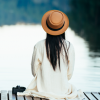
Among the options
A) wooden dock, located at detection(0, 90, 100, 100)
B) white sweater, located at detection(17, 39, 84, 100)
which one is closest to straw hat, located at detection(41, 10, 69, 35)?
white sweater, located at detection(17, 39, 84, 100)

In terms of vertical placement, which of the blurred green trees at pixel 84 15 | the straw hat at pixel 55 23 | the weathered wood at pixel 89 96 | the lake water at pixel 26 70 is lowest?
the weathered wood at pixel 89 96

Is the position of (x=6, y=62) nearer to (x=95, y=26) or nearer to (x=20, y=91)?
(x=20, y=91)

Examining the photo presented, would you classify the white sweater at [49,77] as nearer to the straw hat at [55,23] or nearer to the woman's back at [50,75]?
the woman's back at [50,75]

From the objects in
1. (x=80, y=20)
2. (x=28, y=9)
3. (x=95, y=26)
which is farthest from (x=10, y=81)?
(x=28, y=9)

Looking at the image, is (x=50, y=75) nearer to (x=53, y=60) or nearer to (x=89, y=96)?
(x=53, y=60)

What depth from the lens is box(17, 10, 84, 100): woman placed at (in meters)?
2.82

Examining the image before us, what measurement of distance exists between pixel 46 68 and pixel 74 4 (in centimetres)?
1886

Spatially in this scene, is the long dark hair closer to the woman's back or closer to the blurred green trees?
the woman's back

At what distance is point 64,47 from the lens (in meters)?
2.87

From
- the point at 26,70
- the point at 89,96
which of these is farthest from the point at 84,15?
the point at 89,96

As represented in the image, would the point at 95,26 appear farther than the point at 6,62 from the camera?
Yes

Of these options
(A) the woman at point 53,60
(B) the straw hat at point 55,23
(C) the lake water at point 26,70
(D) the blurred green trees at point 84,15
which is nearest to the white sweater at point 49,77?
(A) the woman at point 53,60

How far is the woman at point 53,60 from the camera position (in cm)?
282

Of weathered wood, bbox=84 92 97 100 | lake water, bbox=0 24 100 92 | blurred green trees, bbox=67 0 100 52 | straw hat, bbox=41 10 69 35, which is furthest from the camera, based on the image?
blurred green trees, bbox=67 0 100 52
